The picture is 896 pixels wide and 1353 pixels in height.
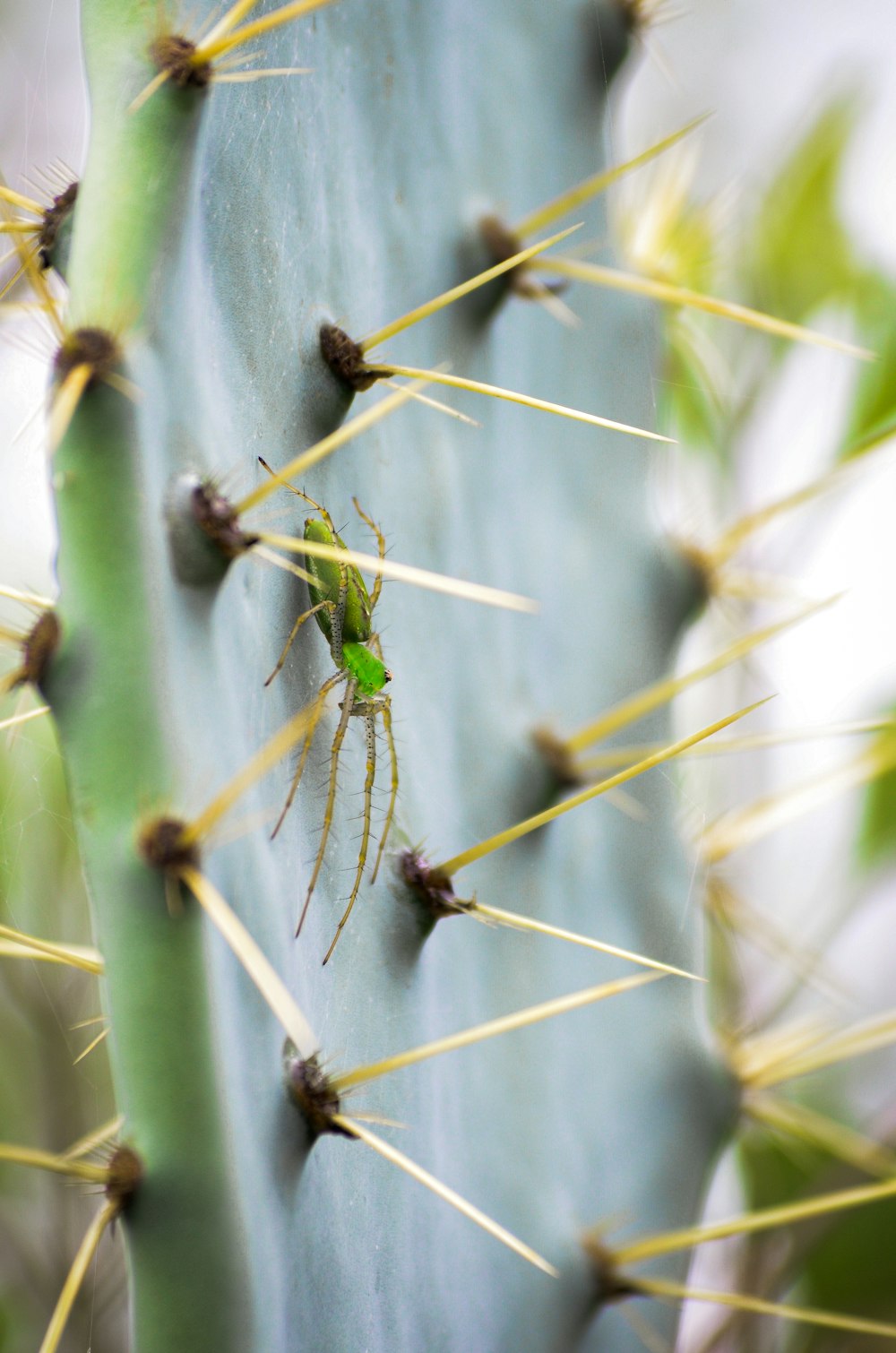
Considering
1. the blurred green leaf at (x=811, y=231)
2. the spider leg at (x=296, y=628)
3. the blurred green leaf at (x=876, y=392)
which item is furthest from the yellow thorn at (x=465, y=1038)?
the blurred green leaf at (x=811, y=231)

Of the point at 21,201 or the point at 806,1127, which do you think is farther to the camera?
the point at 806,1127

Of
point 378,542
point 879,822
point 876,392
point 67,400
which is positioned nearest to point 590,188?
point 378,542

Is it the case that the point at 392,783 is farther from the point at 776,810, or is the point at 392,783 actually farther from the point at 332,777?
the point at 776,810

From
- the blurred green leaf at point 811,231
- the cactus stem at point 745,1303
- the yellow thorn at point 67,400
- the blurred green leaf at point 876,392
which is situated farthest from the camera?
the blurred green leaf at point 811,231

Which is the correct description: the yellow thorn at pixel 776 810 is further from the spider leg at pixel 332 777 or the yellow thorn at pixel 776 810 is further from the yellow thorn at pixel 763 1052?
the spider leg at pixel 332 777

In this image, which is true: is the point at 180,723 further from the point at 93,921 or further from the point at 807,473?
the point at 807,473

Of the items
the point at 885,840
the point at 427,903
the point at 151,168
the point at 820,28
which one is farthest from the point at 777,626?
the point at 820,28
